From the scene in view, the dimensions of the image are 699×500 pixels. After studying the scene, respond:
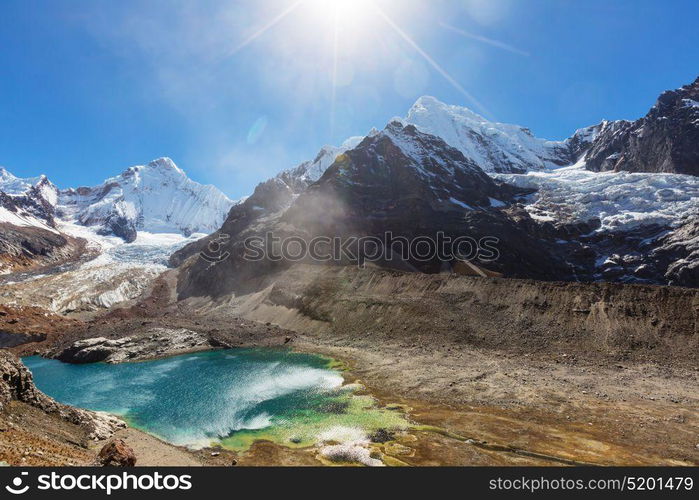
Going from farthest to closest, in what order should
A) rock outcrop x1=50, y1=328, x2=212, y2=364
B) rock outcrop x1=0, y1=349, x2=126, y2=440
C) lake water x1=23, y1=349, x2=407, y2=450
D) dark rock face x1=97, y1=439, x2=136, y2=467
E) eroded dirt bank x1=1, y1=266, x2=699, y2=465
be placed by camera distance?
rock outcrop x1=50, y1=328, x2=212, y2=364 < lake water x1=23, y1=349, x2=407, y2=450 < eroded dirt bank x1=1, y1=266, x2=699, y2=465 < rock outcrop x1=0, y1=349, x2=126, y2=440 < dark rock face x1=97, y1=439, x2=136, y2=467

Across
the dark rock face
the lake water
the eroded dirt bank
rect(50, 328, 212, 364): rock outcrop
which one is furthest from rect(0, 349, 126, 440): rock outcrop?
rect(50, 328, 212, 364): rock outcrop

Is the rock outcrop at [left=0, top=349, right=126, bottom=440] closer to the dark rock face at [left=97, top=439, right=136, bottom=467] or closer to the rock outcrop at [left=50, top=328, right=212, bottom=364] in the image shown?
the dark rock face at [left=97, top=439, right=136, bottom=467]

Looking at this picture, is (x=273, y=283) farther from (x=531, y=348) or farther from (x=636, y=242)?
(x=636, y=242)

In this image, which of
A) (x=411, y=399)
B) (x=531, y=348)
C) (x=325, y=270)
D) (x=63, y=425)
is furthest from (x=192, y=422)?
(x=325, y=270)

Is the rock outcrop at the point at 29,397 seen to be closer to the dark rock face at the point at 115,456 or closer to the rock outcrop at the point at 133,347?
the dark rock face at the point at 115,456

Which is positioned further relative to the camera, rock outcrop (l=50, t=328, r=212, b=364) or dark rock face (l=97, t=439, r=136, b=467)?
rock outcrop (l=50, t=328, r=212, b=364)

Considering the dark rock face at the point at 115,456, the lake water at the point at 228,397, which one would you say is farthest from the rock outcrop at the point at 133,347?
the dark rock face at the point at 115,456

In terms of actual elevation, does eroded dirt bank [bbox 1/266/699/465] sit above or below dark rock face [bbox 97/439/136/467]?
above

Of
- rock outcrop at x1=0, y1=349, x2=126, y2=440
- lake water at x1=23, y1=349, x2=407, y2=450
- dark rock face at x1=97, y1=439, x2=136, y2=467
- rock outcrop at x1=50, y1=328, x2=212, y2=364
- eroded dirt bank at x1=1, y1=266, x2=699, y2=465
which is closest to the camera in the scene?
dark rock face at x1=97, y1=439, x2=136, y2=467
